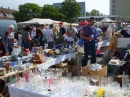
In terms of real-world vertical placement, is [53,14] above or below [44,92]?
above

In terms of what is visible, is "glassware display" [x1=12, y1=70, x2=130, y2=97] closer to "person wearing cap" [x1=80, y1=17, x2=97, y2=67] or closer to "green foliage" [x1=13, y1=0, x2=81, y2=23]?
"person wearing cap" [x1=80, y1=17, x2=97, y2=67]

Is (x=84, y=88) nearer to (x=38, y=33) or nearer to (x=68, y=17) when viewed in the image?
(x=38, y=33)

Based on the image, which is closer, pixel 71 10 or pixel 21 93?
pixel 21 93

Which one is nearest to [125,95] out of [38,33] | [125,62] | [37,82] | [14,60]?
[37,82]

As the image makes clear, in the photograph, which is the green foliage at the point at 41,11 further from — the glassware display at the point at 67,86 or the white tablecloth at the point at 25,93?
the white tablecloth at the point at 25,93

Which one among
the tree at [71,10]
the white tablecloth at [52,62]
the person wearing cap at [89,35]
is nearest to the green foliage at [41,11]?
the tree at [71,10]

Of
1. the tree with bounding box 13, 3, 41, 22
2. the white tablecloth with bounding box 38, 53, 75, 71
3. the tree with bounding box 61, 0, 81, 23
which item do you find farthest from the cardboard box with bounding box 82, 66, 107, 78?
the tree with bounding box 61, 0, 81, 23

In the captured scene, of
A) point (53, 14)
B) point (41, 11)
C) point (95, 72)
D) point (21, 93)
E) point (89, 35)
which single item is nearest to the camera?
point (21, 93)

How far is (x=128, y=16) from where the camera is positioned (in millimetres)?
66625

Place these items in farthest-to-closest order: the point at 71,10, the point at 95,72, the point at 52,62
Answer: the point at 71,10
the point at 52,62
the point at 95,72

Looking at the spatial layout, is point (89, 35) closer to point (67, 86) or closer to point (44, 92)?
point (67, 86)

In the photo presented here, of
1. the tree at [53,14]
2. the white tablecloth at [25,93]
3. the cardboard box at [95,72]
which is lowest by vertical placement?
the cardboard box at [95,72]

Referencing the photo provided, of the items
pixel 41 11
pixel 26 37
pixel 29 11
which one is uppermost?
pixel 29 11

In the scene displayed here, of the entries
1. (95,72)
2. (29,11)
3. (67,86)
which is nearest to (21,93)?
(67,86)
